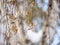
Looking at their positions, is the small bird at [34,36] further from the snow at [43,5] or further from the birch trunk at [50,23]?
the snow at [43,5]

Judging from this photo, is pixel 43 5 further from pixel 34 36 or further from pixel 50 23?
pixel 34 36

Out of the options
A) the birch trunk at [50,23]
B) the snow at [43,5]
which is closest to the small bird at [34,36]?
the birch trunk at [50,23]

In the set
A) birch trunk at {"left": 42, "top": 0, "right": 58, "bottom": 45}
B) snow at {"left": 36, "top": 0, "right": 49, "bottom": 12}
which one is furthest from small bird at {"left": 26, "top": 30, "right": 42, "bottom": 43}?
snow at {"left": 36, "top": 0, "right": 49, "bottom": 12}

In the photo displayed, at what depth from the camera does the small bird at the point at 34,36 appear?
63.9 inches

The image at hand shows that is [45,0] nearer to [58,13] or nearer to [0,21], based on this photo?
[58,13]

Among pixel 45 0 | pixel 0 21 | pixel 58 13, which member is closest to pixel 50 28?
pixel 58 13

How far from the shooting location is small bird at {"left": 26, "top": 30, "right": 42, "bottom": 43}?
1.62 m

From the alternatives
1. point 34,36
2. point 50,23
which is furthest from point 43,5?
point 34,36

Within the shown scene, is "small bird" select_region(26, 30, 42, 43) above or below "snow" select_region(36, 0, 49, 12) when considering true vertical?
below

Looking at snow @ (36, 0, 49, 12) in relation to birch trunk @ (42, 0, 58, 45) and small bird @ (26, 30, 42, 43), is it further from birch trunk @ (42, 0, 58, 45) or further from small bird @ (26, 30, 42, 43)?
small bird @ (26, 30, 42, 43)

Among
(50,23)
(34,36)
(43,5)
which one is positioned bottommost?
(34,36)

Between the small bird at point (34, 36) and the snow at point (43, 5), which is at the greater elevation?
the snow at point (43, 5)

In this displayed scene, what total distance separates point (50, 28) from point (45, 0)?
0.98 ft

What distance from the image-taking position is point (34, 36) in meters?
1.62
